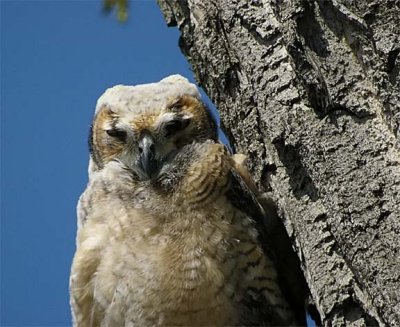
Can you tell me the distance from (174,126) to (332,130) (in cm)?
93

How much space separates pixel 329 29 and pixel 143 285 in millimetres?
1213

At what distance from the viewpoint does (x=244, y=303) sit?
9.01 ft

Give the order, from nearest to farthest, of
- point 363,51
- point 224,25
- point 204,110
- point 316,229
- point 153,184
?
point 363,51, point 316,229, point 224,25, point 153,184, point 204,110

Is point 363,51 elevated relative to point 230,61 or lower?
lower

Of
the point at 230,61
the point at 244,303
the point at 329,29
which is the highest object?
the point at 230,61

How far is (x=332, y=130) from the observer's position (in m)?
2.23

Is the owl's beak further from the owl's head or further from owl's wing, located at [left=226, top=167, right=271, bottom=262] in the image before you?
owl's wing, located at [left=226, top=167, right=271, bottom=262]

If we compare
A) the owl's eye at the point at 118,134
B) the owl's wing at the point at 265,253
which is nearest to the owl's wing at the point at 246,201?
the owl's wing at the point at 265,253

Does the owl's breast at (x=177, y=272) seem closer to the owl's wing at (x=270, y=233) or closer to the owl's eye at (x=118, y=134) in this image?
the owl's wing at (x=270, y=233)

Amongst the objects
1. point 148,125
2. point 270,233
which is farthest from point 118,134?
point 270,233

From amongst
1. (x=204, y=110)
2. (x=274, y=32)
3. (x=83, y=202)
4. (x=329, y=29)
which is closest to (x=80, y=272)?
(x=83, y=202)

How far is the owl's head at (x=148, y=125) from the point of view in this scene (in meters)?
2.94

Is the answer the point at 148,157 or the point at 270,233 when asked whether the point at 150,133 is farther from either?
the point at 270,233

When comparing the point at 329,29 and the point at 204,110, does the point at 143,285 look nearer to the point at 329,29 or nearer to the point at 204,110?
the point at 204,110
